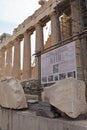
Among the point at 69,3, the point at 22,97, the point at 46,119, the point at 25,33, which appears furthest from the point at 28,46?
the point at 46,119

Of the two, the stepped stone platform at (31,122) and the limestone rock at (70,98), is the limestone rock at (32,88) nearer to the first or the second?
the stepped stone platform at (31,122)

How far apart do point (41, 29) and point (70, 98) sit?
1438 cm

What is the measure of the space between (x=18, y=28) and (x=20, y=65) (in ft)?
12.8

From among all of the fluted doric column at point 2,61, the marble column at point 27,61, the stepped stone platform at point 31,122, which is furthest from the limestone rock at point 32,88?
the fluted doric column at point 2,61

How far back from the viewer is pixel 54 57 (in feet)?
18.9

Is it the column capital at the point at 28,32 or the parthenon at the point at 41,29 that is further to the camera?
the column capital at the point at 28,32

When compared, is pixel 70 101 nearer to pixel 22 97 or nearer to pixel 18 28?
pixel 22 97

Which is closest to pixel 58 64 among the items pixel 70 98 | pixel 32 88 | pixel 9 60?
pixel 70 98

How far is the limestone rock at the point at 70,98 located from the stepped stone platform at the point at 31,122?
0.68 ft

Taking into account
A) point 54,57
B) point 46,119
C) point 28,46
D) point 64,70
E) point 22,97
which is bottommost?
point 46,119

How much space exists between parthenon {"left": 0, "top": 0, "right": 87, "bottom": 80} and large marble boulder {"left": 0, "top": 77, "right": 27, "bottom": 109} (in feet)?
12.7

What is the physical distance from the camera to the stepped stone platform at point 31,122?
13.0 ft

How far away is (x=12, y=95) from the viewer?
6.01 m

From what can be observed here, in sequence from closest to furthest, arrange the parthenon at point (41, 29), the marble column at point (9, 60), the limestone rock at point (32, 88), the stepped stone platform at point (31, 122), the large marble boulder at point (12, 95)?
the stepped stone platform at point (31, 122)
the large marble boulder at point (12, 95)
the limestone rock at point (32, 88)
the parthenon at point (41, 29)
the marble column at point (9, 60)
